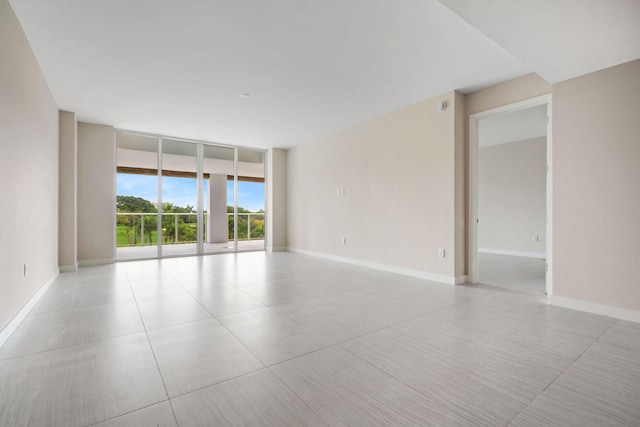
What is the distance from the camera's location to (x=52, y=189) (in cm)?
428

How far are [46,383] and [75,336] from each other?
74cm

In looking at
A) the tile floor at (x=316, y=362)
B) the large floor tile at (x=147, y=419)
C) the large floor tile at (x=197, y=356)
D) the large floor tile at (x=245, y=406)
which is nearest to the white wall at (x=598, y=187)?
the tile floor at (x=316, y=362)

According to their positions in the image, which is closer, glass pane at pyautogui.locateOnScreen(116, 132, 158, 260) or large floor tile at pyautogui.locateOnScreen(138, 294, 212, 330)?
large floor tile at pyautogui.locateOnScreen(138, 294, 212, 330)

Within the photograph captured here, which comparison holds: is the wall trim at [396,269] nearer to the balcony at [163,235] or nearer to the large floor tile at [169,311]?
the balcony at [163,235]

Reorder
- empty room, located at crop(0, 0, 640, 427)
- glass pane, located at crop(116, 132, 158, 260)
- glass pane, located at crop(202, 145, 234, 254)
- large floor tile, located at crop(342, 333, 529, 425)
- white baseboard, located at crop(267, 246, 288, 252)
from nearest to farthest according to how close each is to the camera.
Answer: large floor tile, located at crop(342, 333, 529, 425)
empty room, located at crop(0, 0, 640, 427)
glass pane, located at crop(116, 132, 158, 260)
glass pane, located at crop(202, 145, 234, 254)
white baseboard, located at crop(267, 246, 288, 252)

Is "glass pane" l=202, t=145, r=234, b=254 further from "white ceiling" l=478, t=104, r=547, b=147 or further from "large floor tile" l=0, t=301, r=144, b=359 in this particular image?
"white ceiling" l=478, t=104, r=547, b=147

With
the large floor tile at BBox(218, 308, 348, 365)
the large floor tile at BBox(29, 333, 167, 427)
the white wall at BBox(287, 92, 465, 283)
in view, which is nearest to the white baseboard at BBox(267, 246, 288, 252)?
the white wall at BBox(287, 92, 465, 283)

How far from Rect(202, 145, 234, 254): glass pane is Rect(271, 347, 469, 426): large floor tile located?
597cm

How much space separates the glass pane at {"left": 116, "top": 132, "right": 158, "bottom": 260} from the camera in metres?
6.11

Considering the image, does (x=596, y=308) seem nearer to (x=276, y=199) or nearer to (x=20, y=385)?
(x=20, y=385)

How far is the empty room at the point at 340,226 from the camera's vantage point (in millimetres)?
1631

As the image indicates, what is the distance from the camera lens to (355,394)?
1.58m

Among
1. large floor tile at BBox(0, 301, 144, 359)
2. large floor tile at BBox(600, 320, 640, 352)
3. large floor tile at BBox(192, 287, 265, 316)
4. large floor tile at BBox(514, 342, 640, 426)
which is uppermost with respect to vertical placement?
large floor tile at BBox(0, 301, 144, 359)

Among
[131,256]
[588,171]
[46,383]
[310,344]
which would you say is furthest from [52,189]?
[588,171]
